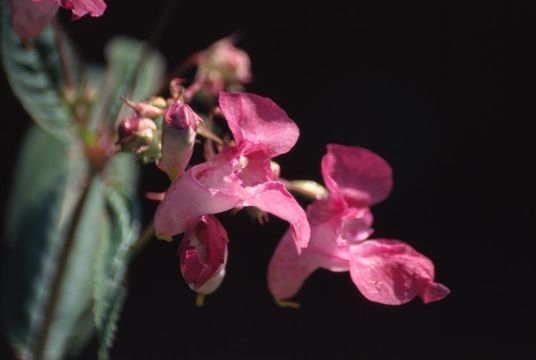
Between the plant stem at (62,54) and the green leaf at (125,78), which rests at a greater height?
the plant stem at (62,54)

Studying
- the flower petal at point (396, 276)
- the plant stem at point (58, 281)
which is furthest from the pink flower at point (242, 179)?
the plant stem at point (58, 281)

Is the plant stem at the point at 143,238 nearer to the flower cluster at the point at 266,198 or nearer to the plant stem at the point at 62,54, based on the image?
the flower cluster at the point at 266,198

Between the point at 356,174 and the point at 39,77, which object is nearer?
the point at 356,174

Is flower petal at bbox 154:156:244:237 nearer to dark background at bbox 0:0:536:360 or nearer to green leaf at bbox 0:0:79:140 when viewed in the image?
green leaf at bbox 0:0:79:140

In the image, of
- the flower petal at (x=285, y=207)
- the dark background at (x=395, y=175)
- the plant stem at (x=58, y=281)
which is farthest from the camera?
the dark background at (x=395, y=175)

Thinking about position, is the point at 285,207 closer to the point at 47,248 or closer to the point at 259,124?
the point at 259,124

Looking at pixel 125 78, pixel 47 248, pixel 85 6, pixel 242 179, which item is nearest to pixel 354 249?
pixel 242 179

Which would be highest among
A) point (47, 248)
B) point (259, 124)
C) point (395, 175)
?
point (259, 124)
